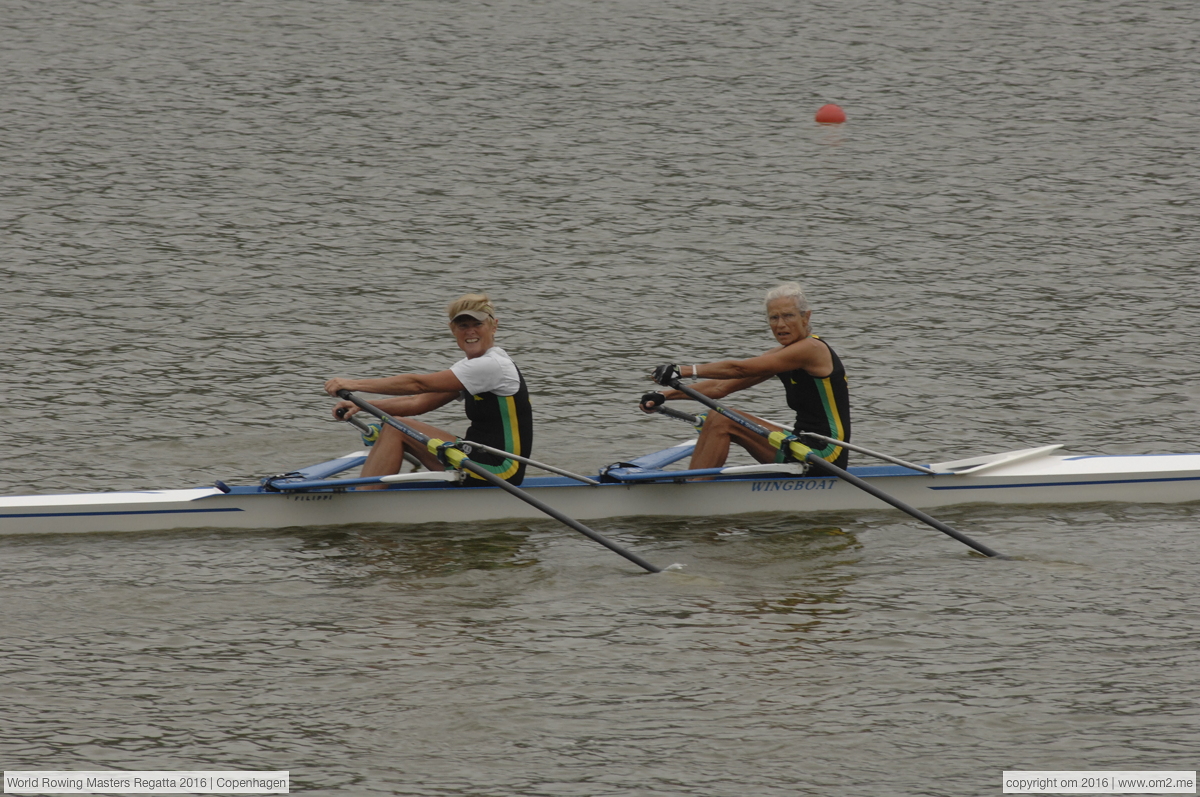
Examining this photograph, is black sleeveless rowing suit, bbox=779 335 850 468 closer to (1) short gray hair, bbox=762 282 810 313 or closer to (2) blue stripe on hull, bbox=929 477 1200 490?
(1) short gray hair, bbox=762 282 810 313

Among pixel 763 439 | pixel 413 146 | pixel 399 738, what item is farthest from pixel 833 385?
pixel 413 146

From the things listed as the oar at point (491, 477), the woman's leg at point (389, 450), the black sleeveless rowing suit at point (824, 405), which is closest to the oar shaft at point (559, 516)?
the oar at point (491, 477)

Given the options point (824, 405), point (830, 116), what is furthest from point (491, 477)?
point (830, 116)

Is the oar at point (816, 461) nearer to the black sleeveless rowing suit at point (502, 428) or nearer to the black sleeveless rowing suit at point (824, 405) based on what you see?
the black sleeveless rowing suit at point (824, 405)

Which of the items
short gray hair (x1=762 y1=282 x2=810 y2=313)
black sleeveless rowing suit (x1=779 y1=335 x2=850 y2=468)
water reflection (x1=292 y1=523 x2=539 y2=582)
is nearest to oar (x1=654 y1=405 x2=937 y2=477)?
black sleeveless rowing suit (x1=779 y1=335 x2=850 y2=468)

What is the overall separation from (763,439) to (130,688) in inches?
175

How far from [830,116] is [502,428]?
1546cm

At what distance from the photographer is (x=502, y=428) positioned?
938cm

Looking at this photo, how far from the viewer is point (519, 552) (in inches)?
369

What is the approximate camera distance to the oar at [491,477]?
9008mm

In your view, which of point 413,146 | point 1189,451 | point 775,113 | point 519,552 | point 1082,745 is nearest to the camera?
point 1082,745

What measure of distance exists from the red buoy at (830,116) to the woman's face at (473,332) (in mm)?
15398

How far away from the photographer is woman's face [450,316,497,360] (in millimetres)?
9117

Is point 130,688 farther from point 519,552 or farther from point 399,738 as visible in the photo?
point 519,552
